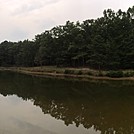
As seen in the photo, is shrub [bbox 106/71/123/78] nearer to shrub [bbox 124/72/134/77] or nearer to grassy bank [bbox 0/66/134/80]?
grassy bank [bbox 0/66/134/80]

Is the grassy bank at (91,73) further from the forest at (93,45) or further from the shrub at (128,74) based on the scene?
the forest at (93,45)

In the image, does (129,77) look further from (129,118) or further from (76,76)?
(129,118)

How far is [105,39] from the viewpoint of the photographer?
54500 mm

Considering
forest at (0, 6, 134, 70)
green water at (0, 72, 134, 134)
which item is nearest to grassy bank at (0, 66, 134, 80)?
forest at (0, 6, 134, 70)

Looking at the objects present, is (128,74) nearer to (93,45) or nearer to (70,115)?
(93,45)

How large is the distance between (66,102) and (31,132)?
31.0 feet

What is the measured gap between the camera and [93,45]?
2058 inches

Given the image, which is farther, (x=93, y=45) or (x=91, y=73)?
(x=93, y=45)

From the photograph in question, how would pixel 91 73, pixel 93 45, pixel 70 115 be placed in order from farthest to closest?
pixel 93 45 → pixel 91 73 → pixel 70 115

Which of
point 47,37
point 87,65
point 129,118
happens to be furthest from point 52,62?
point 129,118

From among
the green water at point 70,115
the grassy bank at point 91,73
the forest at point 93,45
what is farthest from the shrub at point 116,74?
the green water at point 70,115

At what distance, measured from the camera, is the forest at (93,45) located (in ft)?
162

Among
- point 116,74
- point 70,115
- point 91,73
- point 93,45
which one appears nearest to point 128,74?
point 116,74

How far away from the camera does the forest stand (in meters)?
49.3
